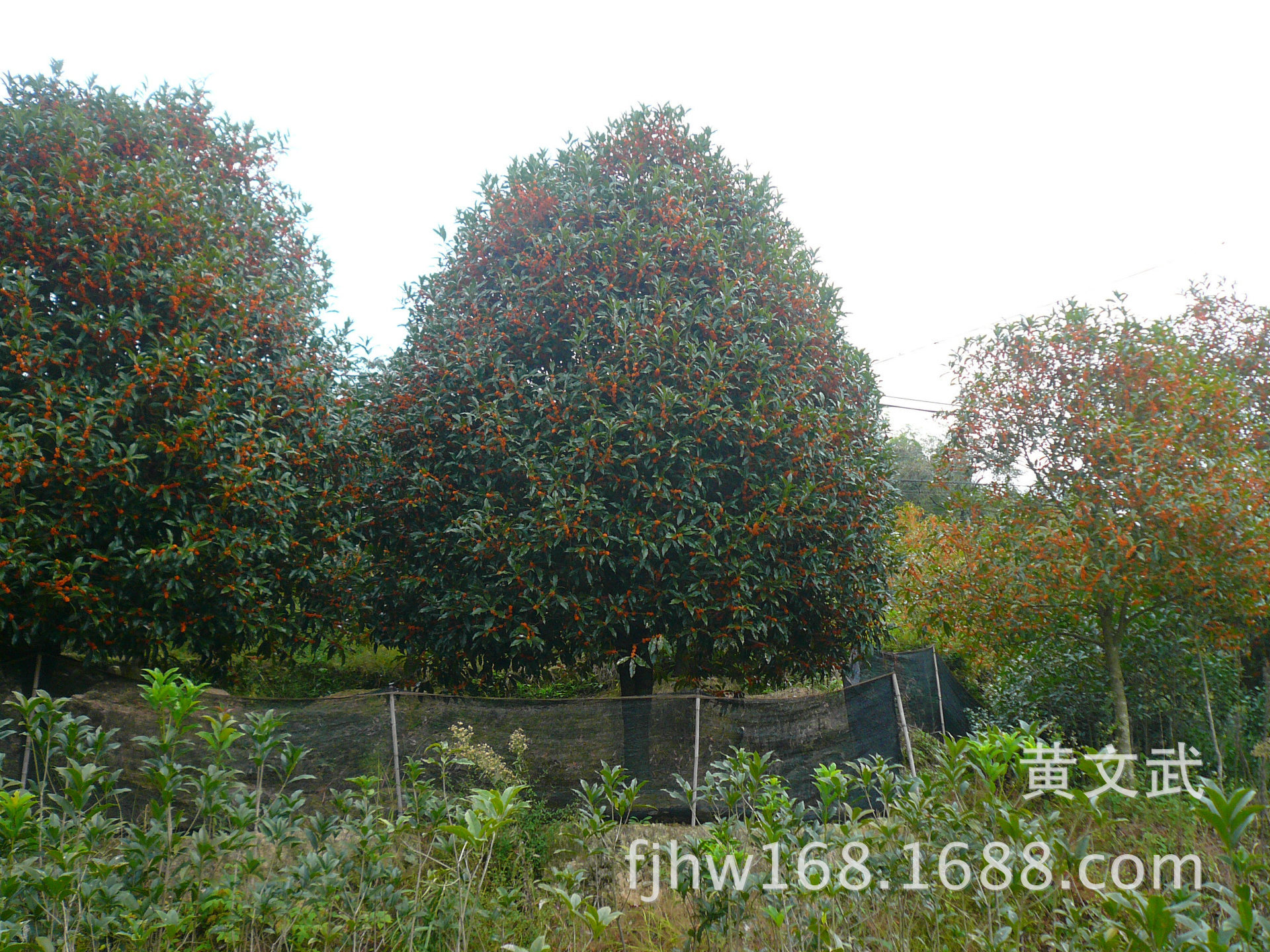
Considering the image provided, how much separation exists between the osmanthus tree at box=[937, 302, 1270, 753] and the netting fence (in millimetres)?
1514

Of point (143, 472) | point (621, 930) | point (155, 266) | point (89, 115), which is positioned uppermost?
point (89, 115)

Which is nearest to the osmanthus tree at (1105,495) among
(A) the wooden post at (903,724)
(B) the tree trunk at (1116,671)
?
(B) the tree trunk at (1116,671)

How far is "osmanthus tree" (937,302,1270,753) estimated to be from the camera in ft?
20.0

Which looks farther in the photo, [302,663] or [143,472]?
[302,663]

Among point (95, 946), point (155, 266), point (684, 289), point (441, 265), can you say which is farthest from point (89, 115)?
point (95, 946)

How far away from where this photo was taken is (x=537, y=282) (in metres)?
6.51

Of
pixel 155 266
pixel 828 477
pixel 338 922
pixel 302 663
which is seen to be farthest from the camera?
pixel 302 663

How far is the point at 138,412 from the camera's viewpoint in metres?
5.51

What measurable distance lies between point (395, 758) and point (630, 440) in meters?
2.67

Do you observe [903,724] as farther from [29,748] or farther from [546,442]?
[29,748]

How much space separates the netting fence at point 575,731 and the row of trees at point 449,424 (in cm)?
44

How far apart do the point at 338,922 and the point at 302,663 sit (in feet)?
17.7

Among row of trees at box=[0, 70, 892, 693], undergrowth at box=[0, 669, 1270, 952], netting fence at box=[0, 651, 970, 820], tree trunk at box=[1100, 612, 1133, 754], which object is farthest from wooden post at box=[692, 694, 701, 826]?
tree trunk at box=[1100, 612, 1133, 754]

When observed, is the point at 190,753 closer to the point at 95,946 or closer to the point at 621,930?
the point at 95,946
